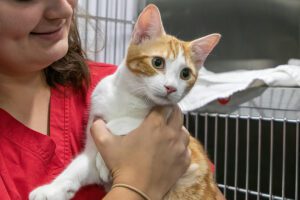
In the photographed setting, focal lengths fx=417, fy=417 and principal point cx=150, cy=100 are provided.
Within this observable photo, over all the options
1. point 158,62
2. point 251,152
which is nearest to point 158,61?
point 158,62

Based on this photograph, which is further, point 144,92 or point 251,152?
point 251,152

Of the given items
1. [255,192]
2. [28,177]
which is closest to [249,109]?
[255,192]

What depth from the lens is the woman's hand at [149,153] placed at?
81 centimetres

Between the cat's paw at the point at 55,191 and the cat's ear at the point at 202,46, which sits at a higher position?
the cat's ear at the point at 202,46

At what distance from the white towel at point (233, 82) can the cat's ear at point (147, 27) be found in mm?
429

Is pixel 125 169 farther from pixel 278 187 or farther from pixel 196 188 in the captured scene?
pixel 278 187

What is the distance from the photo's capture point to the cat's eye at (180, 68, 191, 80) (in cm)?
87

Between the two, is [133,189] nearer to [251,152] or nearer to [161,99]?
[161,99]

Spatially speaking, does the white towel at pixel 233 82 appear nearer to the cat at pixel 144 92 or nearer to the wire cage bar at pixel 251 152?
the wire cage bar at pixel 251 152

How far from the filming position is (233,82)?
1333 mm

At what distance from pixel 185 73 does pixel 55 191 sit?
0.35 m

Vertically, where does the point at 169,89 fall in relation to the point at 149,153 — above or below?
above

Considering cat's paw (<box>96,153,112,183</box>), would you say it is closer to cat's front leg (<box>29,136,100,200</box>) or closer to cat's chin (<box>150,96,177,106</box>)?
cat's front leg (<box>29,136,100,200</box>)

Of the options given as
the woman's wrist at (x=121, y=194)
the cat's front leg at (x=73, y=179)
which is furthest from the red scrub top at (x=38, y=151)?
the woman's wrist at (x=121, y=194)
